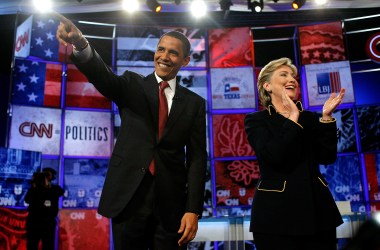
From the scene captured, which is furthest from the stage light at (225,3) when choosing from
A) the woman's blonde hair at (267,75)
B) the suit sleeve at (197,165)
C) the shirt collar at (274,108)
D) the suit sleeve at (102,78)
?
the suit sleeve at (102,78)

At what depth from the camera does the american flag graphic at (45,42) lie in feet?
25.3

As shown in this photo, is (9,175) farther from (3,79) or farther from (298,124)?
(298,124)

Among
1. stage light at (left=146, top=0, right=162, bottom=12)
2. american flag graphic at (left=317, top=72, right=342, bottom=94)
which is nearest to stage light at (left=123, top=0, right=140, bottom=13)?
stage light at (left=146, top=0, right=162, bottom=12)

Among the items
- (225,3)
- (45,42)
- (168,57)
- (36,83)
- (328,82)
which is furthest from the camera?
(328,82)

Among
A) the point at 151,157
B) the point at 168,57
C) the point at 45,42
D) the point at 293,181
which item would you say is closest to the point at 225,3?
the point at 45,42

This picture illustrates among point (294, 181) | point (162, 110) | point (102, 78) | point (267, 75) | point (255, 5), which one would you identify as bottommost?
point (294, 181)

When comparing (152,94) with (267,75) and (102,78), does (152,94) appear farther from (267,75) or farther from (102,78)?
(267,75)

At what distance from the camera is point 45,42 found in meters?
7.83

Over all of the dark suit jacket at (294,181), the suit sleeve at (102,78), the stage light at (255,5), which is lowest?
the dark suit jacket at (294,181)

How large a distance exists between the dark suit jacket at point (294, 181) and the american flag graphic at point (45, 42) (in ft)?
21.0

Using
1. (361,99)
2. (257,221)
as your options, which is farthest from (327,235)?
(361,99)

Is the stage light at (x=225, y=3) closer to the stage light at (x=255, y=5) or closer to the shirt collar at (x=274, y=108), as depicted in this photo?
the stage light at (x=255, y=5)

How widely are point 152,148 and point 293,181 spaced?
651mm

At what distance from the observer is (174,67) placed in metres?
2.13
